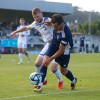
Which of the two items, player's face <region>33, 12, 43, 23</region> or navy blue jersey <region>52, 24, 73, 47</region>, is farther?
player's face <region>33, 12, 43, 23</region>

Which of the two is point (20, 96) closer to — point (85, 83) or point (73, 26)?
point (85, 83)

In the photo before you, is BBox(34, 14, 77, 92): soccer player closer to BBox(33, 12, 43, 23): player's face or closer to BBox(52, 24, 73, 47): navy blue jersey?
BBox(52, 24, 73, 47): navy blue jersey

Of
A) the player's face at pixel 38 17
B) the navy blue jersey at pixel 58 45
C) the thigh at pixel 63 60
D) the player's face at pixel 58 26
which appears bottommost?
the thigh at pixel 63 60

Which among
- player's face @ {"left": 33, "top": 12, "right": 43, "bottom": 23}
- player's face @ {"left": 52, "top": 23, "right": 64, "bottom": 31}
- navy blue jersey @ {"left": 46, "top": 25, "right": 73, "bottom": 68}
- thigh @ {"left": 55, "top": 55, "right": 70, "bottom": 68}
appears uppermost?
player's face @ {"left": 33, "top": 12, "right": 43, "bottom": 23}

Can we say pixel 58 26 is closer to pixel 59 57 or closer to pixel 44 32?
pixel 59 57

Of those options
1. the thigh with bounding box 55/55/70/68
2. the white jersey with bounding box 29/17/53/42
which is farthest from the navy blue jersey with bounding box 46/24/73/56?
the white jersey with bounding box 29/17/53/42

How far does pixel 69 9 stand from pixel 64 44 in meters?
56.1

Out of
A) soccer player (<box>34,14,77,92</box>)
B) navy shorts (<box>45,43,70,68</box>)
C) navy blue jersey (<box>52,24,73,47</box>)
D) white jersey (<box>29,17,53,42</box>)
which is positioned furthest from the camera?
white jersey (<box>29,17,53,42</box>)

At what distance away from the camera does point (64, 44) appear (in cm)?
970

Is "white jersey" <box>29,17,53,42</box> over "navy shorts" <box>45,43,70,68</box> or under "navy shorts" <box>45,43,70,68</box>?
over

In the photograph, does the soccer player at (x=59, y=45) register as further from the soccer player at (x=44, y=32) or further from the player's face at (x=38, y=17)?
the player's face at (x=38, y=17)

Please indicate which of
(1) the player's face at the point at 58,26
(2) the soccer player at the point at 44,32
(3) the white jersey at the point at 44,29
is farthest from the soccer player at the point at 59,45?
(3) the white jersey at the point at 44,29

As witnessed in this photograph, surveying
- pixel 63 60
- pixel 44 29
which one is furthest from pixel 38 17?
pixel 63 60

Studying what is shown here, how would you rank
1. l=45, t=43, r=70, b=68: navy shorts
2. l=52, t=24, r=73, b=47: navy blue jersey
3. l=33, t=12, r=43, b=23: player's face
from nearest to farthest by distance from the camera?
l=52, t=24, r=73, b=47: navy blue jersey < l=45, t=43, r=70, b=68: navy shorts < l=33, t=12, r=43, b=23: player's face
